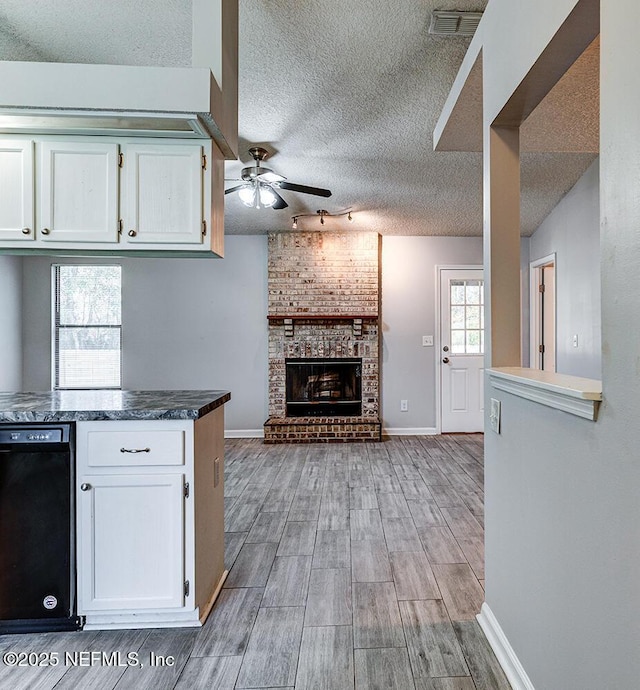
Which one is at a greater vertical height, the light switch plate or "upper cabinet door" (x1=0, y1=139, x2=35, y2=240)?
"upper cabinet door" (x1=0, y1=139, x2=35, y2=240)

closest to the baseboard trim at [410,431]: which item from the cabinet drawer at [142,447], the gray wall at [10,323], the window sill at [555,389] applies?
the window sill at [555,389]

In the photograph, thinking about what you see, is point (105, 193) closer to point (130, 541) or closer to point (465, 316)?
point (130, 541)

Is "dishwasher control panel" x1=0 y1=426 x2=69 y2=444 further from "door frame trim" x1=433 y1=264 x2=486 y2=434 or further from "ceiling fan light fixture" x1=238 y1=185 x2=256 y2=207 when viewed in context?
"door frame trim" x1=433 y1=264 x2=486 y2=434

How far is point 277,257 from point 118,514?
12.6 ft

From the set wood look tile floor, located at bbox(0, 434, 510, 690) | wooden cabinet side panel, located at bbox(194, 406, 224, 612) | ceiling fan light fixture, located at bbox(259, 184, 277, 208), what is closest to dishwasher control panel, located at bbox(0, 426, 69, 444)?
wooden cabinet side panel, located at bbox(194, 406, 224, 612)

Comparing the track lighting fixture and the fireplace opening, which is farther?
the fireplace opening

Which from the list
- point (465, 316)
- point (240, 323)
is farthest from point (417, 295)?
point (240, 323)

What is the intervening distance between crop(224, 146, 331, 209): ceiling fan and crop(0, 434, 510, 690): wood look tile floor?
7.89 ft

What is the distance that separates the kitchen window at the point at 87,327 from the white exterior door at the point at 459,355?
13.4ft

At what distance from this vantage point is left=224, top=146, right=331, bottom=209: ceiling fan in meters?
3.23

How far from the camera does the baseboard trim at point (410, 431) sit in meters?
5.26

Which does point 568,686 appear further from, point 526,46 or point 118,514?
point 526,46

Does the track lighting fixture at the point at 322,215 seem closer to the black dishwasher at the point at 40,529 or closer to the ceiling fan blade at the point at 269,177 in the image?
the ceiling fan blade at the point at 269,177

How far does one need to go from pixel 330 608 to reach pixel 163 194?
6.91 ft
